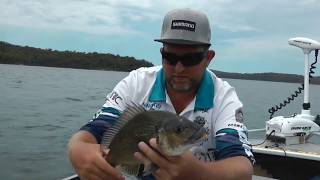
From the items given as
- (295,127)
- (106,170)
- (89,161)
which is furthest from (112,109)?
(295,127)

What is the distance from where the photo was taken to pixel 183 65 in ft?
11.1

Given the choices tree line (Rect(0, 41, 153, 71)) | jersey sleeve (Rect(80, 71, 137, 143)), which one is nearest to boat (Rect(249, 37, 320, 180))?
jersey sleeve (Rect(80, 71, 137, 143))

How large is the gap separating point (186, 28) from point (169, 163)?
111cm

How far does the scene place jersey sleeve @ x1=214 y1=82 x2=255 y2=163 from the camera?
3.29m

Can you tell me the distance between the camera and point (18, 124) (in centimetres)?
2469

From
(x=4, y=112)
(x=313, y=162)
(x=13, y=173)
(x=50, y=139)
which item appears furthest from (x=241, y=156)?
(x=4, y=112)

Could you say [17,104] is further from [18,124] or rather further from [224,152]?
[224,152]

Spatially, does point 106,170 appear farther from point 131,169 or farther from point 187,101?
point 187,101

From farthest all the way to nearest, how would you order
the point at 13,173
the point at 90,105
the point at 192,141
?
the point at 90,105 < the point at 13,173 < the point at 192,141

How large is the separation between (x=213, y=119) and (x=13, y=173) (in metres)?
11.8

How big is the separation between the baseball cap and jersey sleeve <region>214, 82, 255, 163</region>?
43 cm

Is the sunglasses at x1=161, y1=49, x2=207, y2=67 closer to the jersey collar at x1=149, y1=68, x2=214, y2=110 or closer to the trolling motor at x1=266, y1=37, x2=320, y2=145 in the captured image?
the jersey collar at x1=149, y1=68, x2=214, y2=110

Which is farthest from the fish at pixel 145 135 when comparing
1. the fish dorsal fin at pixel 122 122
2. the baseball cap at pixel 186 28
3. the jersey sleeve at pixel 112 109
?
the baseball cap at pixel 186 28

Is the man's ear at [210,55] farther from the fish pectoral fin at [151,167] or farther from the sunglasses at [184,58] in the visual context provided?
the fish pectoral fin at [151,167]
